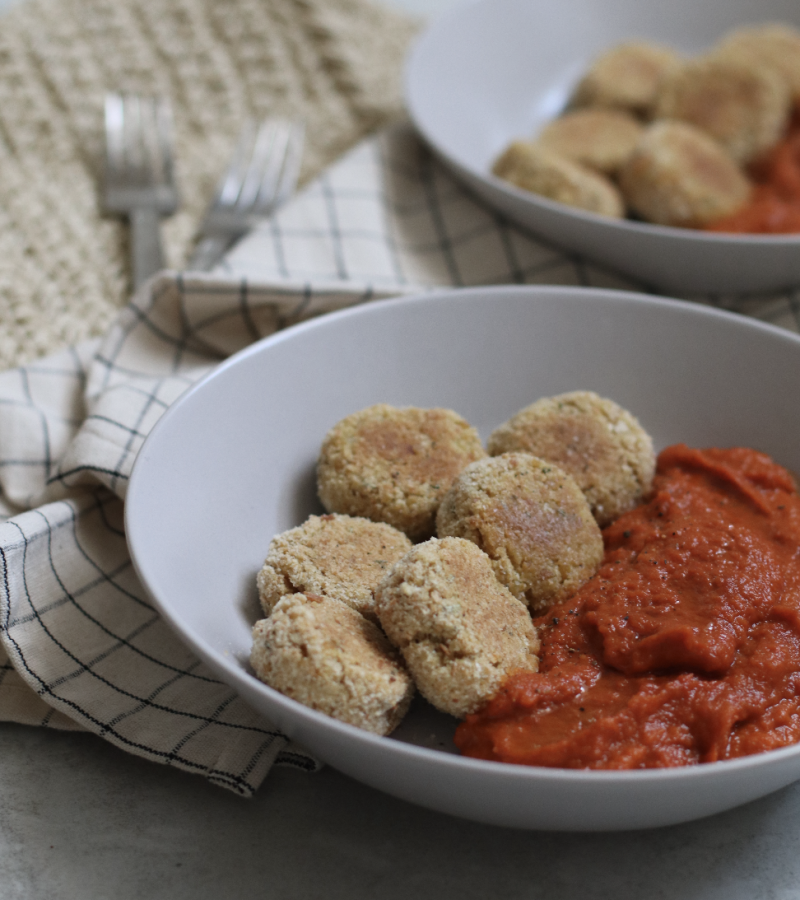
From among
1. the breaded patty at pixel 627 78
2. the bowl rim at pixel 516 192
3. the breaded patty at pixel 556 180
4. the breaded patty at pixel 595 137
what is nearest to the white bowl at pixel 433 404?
the bowl rim at pixel 516 192

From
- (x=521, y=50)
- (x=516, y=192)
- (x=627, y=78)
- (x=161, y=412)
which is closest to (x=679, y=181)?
(x=516, y=192)

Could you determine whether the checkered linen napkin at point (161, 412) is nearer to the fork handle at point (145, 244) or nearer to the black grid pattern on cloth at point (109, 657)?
the black grid pattern on cloth at point (109, 657)

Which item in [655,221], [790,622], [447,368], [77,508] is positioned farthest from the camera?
[655,221]

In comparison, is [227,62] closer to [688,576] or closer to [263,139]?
[263,139]

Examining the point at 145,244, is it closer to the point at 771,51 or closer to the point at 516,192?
the point at 516,192

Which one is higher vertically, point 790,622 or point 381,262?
point 790,622

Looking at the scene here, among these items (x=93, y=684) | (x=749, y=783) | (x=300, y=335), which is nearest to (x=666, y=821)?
(x=749, y=783)
